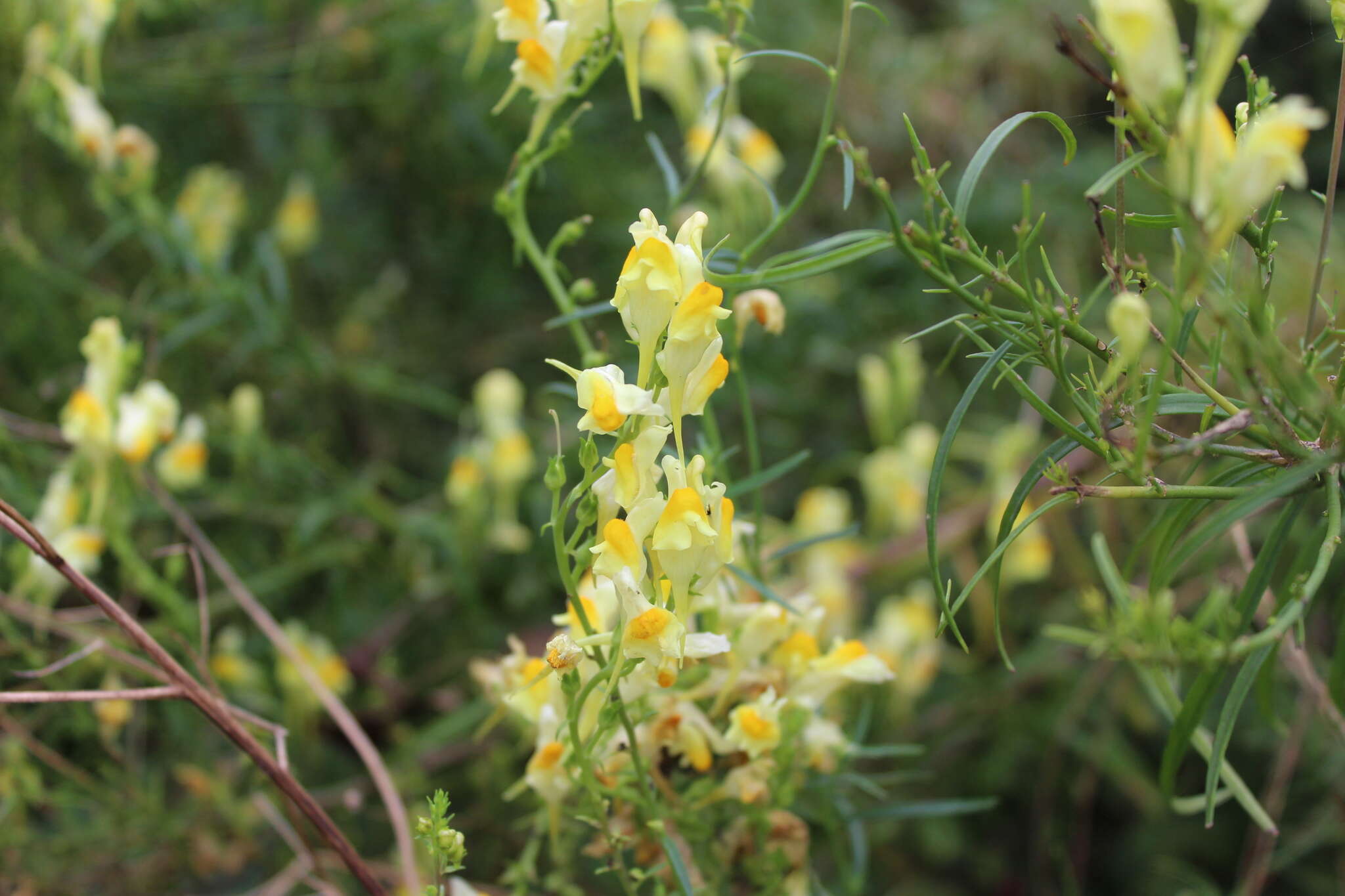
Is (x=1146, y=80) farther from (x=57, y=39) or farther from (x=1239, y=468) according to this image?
(x=57, y=39)

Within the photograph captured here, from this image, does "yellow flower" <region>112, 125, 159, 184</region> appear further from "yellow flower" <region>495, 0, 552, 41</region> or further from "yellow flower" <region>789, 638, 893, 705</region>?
"yellow flower" <region>789, 638, 893, 705</region>

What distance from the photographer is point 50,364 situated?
3.67 feet

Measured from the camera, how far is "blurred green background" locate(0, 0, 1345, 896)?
953 mm

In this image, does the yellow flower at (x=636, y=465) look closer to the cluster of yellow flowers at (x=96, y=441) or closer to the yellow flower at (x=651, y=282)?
the yellow flower at (x=651, y=282)

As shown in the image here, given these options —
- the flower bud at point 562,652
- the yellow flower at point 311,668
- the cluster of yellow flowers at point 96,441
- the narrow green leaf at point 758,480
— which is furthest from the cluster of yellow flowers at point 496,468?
the flower bud at point 562,652

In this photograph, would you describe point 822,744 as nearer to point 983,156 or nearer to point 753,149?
A: point 983,156

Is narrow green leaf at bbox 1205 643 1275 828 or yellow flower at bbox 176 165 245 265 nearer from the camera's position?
narrow green leaf at bbox 1205 643 1275 828

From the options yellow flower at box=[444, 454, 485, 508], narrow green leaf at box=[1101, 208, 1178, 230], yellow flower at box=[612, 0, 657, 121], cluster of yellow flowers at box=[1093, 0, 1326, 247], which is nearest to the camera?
cluster of yellow flowers at box=[1093, 0, 1326, 247]

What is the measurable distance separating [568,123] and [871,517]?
0.73 meters

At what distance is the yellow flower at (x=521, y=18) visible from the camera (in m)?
0.53

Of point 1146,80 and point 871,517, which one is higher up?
point 1146,80

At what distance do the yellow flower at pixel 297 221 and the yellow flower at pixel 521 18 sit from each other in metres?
0.77

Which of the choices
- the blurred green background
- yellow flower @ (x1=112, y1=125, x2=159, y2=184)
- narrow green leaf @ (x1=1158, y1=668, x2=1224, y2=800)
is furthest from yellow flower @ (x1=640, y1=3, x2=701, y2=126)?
narrow green leaf @ (x1=1158, y1=668, x2=1224, y2=800)

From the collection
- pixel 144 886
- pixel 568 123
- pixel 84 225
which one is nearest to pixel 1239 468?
pixel 568 123
